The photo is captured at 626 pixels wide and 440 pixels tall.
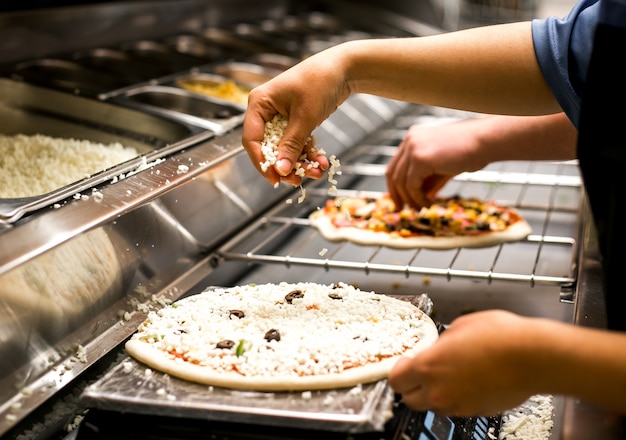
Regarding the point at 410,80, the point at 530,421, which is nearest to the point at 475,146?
the point at 410,80

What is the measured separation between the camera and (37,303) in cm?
135

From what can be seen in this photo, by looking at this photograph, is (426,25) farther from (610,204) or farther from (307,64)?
(610,204)

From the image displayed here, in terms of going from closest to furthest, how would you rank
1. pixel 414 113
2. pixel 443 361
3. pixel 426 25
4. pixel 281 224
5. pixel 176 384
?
pixel 443 361, pixel 176 384, pixel 281 224, pixel 414 113, pixel 426 25

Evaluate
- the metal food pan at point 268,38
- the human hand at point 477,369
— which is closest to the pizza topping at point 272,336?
the human hand at point 477,369

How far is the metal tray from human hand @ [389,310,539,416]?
0.09m

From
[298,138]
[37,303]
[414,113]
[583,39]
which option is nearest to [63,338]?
[37,303]

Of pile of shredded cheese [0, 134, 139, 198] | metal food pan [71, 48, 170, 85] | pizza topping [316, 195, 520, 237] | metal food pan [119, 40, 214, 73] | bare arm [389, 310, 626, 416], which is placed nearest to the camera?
bare arm [389, 310, 626, 416]

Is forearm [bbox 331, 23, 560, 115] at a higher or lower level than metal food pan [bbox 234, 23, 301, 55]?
higher

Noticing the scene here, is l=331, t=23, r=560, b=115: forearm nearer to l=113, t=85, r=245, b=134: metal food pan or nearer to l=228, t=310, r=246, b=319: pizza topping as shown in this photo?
l=228, t=310, r=246, b=319: pizza topping

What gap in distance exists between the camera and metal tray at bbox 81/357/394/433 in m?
1.12

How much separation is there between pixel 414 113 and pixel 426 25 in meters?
1.09

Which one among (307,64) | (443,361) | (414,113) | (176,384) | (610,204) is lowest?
(414,113)

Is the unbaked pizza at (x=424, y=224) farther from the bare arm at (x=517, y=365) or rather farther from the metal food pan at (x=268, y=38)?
the metal food pan at (x=268, y=38)

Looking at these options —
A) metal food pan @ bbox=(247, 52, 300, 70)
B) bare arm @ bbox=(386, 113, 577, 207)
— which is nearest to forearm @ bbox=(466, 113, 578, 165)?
bare arm @ bbox=(386, 113, 577, 207)
